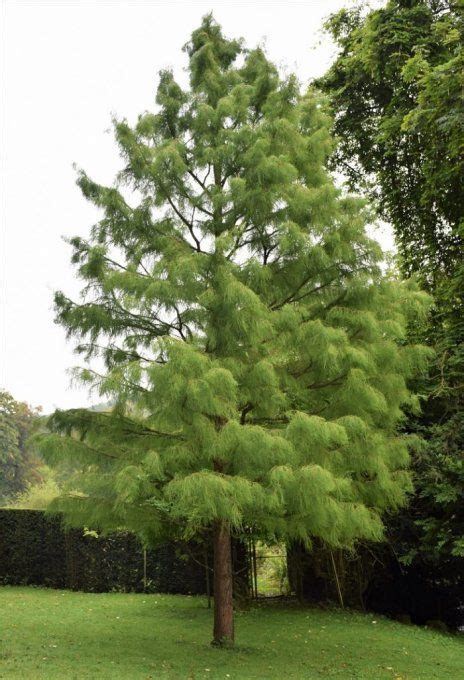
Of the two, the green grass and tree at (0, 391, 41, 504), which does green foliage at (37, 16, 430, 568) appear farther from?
tree at (0, 391, 41, 504)

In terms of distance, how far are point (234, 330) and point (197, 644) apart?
3.98 meters

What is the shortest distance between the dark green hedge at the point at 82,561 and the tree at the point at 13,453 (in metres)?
21.0

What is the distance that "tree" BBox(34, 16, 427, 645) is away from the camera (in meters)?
6.40

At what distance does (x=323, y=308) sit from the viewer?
782 centimetres

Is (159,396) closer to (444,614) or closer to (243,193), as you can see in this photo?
(243,193)

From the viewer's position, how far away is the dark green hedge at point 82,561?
44.7 feet

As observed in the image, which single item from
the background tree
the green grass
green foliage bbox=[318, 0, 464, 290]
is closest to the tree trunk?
the green grass

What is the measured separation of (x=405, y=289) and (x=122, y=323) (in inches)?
134

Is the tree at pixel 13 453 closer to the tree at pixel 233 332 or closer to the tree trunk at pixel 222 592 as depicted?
the tree trunk at pixel 222 592

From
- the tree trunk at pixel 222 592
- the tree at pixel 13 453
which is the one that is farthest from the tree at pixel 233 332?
the tree at pixel 13 453

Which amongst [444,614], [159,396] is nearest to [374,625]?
[444,614]

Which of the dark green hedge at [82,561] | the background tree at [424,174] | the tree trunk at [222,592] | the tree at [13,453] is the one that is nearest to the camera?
the tree trunk at [222,592]

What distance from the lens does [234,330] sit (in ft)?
23.2

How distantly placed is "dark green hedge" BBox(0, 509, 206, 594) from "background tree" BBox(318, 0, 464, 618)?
478 cm
